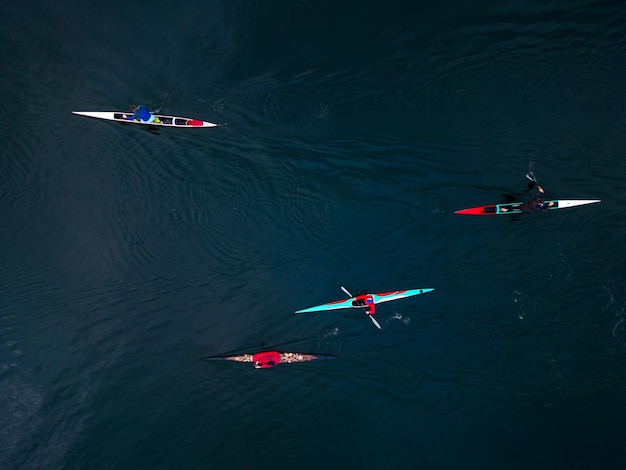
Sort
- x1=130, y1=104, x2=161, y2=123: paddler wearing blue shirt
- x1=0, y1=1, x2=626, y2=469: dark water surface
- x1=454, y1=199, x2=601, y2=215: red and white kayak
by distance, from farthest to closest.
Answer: x1=454, y1=199, x2=601, y2=215: red and white kayak
x1=0, y1=1, x2=626, y2=469: dark water surface
x1=130, y1=104, x2=161, y2=123: paddler wearing blue shirt

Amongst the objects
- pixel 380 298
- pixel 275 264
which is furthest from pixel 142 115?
pixel 380 298

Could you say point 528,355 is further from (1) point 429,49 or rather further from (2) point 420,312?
(1) point 429,49

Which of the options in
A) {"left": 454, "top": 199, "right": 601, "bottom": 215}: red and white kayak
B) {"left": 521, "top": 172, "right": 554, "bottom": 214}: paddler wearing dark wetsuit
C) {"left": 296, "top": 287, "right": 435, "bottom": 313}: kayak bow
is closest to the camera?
{"left": 521, "top": 172, "right": 554, "bottom": 214}: paddler wearing dark wetsuit

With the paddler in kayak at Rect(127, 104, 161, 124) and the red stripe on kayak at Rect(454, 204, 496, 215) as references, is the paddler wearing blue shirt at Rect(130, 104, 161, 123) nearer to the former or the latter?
the paddler in kayak at Rect(127, 104, 161, 124)

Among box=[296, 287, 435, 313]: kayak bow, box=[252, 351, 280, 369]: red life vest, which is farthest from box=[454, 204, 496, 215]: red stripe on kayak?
box=[252, 351, 280, 369]: red life vest

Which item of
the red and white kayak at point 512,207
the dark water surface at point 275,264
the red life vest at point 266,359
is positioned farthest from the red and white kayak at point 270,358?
the red and white kayak at point 512,207

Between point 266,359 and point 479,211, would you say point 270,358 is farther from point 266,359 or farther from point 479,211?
point 479,211

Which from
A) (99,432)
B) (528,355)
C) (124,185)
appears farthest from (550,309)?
(99,432)
